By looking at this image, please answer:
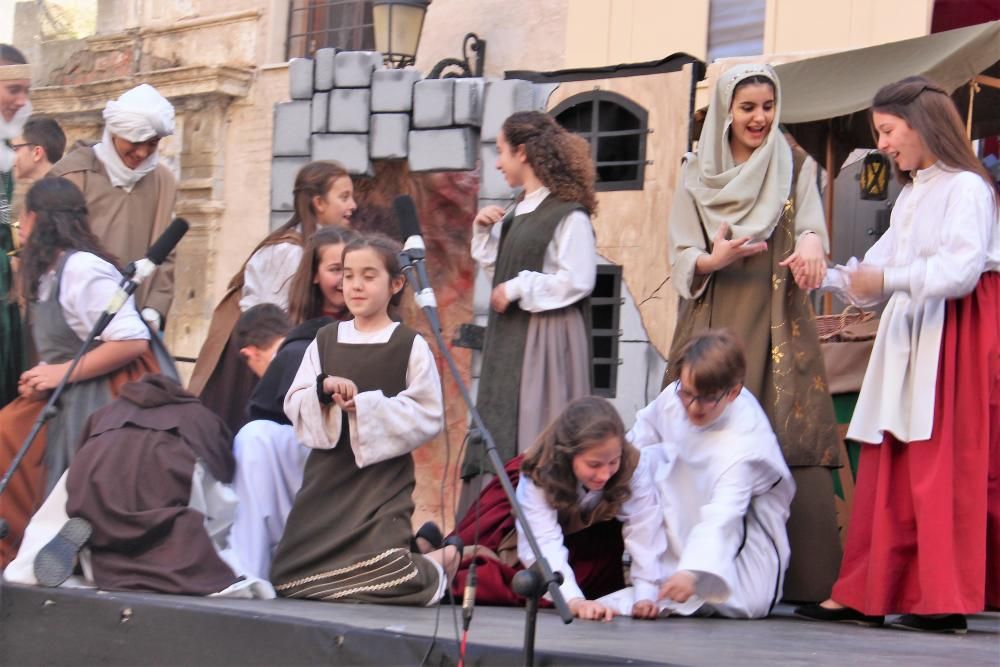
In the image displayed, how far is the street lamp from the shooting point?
9.80m

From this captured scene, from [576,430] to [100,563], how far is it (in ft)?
5.14

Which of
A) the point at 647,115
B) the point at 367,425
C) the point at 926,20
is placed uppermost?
the point at 926,20

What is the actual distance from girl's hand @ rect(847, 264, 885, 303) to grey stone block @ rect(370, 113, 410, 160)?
3.42m

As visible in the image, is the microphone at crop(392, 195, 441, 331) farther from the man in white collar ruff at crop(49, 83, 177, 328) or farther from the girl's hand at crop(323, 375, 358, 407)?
the man in white collar ruff at crop(49, 83, 177, 328)

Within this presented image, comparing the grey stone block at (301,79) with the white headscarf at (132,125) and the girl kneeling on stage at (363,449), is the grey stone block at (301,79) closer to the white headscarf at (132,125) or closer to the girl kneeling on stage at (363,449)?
the white headscarf at (132,125)

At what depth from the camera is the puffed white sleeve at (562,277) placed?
574 cm

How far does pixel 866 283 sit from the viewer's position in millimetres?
4824

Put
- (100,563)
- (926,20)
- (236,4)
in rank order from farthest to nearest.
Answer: (236,4), (926,20), (100,563)

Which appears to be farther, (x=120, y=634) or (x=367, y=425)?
(x=367, y=425)

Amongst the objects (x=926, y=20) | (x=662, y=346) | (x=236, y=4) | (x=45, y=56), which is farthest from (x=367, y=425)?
(x=45, y=56)

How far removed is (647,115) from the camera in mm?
7270

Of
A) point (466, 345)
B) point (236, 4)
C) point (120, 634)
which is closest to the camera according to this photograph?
point (120, 634)

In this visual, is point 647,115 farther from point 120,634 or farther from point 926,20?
point 120,634

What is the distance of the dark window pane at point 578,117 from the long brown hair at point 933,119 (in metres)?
2.84
